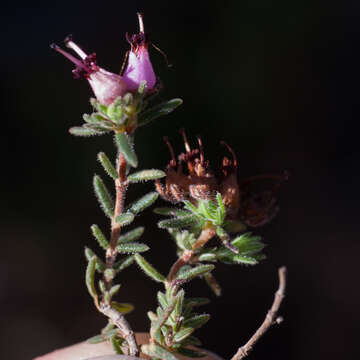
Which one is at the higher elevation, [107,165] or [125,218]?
[107,165]

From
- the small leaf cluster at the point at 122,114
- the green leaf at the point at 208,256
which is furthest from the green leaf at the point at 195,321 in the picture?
the small leaf cluster at the point at 122,114

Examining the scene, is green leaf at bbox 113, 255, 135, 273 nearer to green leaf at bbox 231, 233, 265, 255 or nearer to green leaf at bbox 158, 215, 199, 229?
green leaf at bbox 158, 215, 199, 229

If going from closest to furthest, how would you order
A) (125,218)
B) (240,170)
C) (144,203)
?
(125,218) < (144,203) < (240,170)

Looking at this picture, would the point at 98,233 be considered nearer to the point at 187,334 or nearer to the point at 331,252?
the point at 187,334

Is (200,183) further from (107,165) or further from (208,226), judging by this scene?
(107,165)

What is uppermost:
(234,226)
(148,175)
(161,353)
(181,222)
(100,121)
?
(100,121)

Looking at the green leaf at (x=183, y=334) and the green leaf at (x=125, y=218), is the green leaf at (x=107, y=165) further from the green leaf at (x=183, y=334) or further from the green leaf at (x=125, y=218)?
the green leaf at (x=183, y=334)

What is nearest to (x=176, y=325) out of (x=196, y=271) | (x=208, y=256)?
(x=196, y=271)
